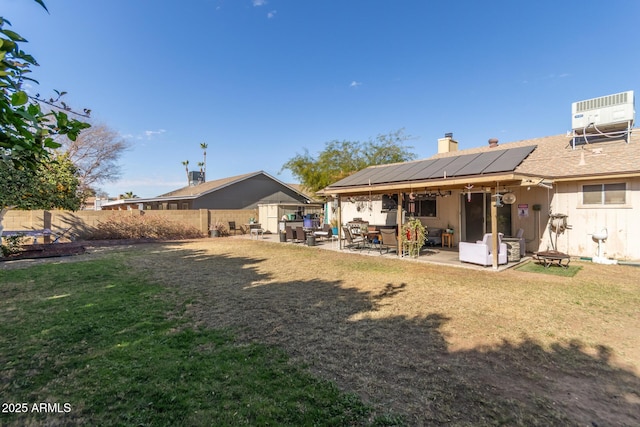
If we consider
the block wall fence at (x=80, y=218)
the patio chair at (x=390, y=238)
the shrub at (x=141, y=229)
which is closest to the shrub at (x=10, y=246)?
the block wall fence at (x=80, y=218)

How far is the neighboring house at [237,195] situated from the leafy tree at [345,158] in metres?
2.13

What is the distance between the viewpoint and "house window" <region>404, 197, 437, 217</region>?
1378 cm

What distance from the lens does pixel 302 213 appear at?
74.5 ft

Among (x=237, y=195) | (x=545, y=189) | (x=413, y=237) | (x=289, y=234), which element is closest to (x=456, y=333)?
(x=413, y=237)

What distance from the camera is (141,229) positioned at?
17.8 m

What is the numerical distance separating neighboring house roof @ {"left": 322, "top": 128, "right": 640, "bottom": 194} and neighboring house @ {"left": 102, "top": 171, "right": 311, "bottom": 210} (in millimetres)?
14129

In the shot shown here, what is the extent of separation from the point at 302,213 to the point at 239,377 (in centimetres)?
1967

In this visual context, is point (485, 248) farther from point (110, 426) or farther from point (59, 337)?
point (59, 337)

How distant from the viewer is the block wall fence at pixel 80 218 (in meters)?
14.4

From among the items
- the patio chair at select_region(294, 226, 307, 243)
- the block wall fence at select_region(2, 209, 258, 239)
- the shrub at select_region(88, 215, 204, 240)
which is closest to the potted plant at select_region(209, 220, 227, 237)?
the block wall fence at select_region(2, 209, 258, 239)

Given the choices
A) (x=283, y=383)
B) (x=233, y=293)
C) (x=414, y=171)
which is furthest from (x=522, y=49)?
(x=283, y=383)

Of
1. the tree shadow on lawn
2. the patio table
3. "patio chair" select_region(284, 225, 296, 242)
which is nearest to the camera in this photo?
the tree shadow on lawn

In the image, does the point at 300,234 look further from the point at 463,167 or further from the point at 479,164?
the point at 479,164

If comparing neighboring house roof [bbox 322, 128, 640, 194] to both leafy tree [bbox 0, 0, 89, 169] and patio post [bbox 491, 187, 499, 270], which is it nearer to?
patio post [bbox 491, 187, 499, 270]
